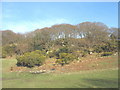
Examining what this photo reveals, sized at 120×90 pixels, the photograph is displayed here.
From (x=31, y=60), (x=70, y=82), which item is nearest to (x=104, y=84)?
Answer: (x=70, y=82)

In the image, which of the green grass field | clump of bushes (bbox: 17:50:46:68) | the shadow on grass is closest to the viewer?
the shadow on grass

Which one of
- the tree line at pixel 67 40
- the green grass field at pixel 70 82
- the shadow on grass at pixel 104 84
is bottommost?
the green grass field at pixel 70 82

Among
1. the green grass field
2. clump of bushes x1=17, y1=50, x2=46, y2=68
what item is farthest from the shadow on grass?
clump of bushes x1=17, y1=50, x2=46, y2=68

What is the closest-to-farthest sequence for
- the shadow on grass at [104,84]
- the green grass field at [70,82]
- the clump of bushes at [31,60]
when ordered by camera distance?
1. the shadow on grass at [104,84]
2. the green grass field at [70,82]
3. the clump of bushes at [31,60]

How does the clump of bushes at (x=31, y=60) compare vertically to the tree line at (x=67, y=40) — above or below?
below

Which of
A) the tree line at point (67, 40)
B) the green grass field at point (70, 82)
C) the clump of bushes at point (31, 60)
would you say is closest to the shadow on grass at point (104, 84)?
the green grass field at point (70, 82)

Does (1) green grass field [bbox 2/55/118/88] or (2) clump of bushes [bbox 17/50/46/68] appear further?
(2) clump of bushes [bbox 17/50/46/68]

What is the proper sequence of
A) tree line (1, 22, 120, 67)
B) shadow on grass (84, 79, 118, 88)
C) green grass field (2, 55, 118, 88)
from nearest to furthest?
1. shadow on grass (84, 79, 118, 88)
2. green grass field (2, 55, 118, 88)
3. tree line (1, 22, 120, 67)

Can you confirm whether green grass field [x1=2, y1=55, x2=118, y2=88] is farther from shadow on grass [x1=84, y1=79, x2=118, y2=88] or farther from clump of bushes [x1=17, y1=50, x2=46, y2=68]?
clump of bushes [x1=17, y1=50, x2=46, y2=68]

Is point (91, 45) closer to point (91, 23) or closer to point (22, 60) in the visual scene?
point (91, 23)

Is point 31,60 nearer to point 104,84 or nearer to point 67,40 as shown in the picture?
point 104,84

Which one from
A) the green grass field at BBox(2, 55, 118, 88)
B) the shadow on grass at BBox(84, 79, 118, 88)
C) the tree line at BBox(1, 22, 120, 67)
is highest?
the tree line at BBox(1, 22, 120, 67)

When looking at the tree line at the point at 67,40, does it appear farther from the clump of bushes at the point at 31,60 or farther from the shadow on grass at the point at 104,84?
the shadow on grass at the point at 104,84

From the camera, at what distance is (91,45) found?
13883 millimetres
